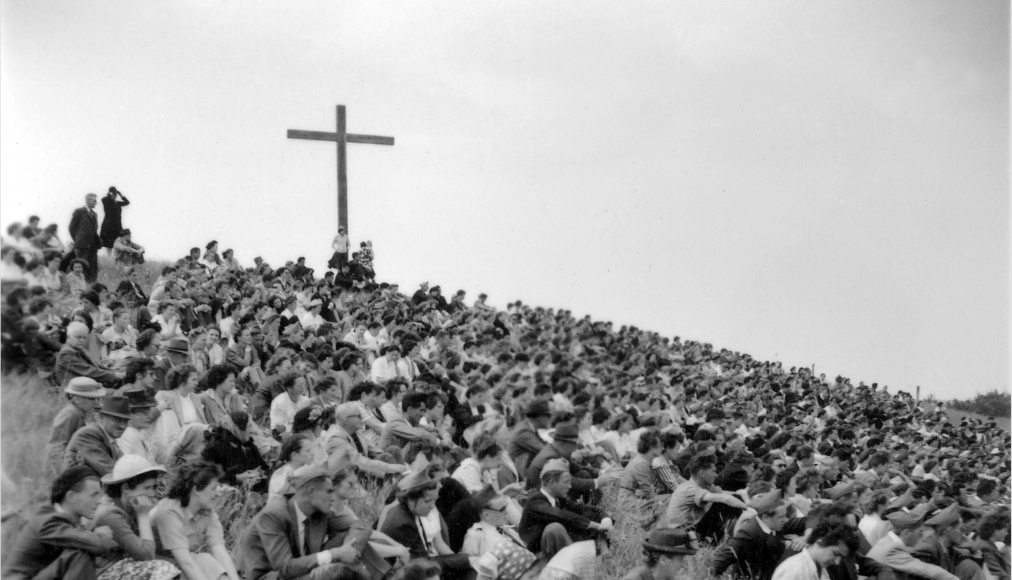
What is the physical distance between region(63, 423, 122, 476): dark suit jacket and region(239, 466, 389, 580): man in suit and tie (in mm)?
1079

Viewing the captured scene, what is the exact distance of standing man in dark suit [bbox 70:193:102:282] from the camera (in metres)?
11.6

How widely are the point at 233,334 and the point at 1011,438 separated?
1837cm

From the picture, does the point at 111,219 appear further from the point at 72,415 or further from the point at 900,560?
the point at 900,560

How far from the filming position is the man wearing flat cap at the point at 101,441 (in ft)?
19.6

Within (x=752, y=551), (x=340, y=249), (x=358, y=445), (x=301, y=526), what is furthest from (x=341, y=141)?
(x=301, y=526)

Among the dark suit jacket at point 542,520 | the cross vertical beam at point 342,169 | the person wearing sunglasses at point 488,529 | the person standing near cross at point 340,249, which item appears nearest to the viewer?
the person wearing sunglasses at point 488,529

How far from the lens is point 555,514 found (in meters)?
6.82

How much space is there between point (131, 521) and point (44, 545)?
19.7 inches

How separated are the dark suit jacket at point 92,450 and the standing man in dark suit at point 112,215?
5.85 meters

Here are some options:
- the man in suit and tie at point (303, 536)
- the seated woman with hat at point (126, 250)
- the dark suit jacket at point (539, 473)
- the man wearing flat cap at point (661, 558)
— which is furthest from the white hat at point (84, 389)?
the seated woman with hat at point (126, 250)

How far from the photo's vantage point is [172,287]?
1302cm

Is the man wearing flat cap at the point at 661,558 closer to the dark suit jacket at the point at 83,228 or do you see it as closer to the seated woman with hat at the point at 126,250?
the dark suit jacket at the point at 83,228

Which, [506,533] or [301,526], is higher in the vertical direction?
[301,526]

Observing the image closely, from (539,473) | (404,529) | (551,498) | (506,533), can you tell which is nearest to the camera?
(404,529)
